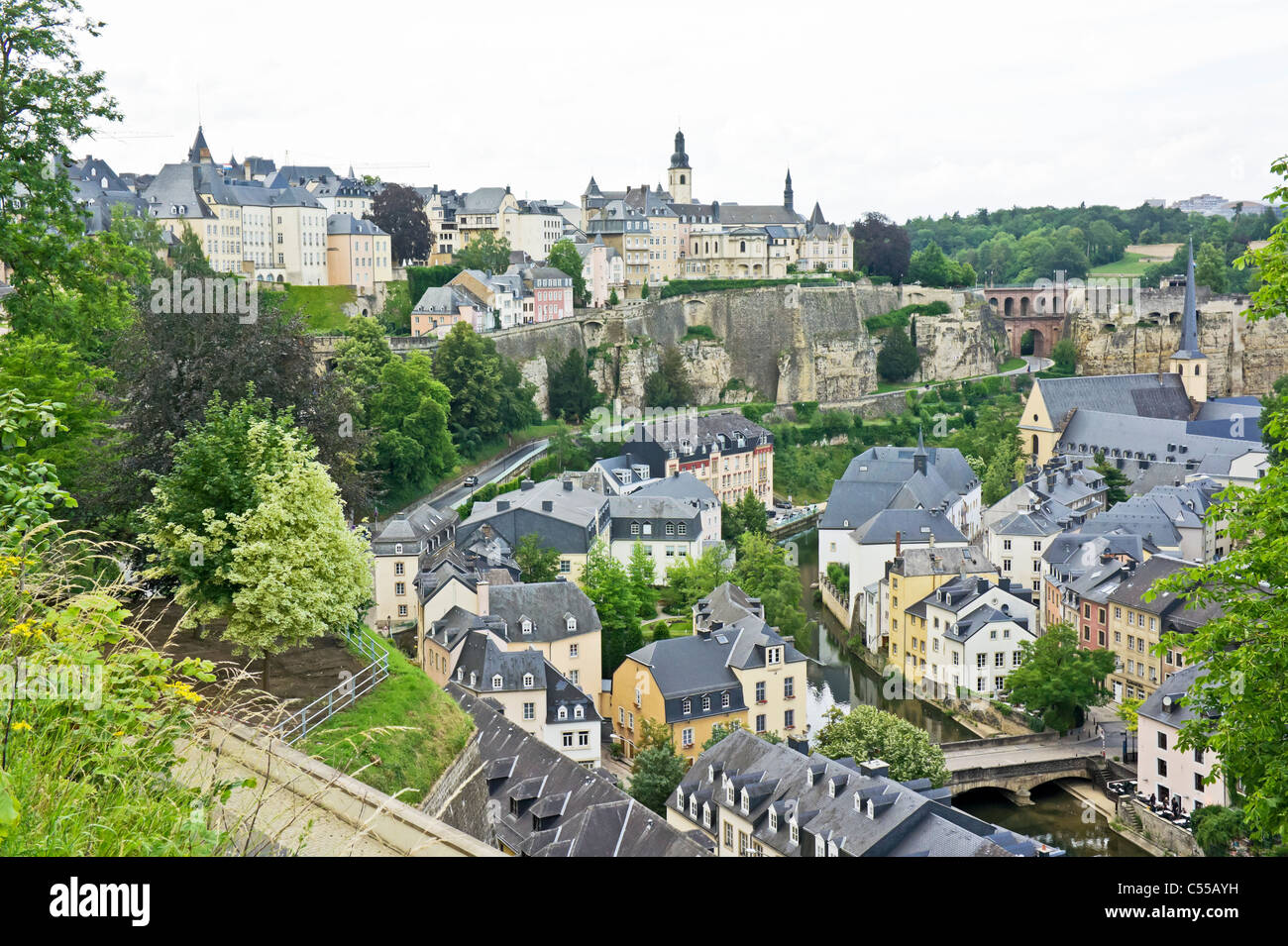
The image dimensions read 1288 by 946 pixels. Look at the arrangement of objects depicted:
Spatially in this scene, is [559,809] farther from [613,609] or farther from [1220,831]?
[613,609]

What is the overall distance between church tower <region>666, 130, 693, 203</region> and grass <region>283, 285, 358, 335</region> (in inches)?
1184

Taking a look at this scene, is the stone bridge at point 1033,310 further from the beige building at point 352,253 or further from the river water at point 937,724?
the river water at point 937,724

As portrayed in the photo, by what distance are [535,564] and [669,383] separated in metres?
29.5

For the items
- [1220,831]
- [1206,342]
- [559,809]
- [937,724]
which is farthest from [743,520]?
[1206,342]

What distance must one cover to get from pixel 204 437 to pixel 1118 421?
50151 millimetres

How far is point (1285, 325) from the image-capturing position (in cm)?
7494

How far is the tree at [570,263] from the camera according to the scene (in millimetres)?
61884

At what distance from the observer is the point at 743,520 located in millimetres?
44156

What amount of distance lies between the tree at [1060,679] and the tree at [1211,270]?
2156 inches

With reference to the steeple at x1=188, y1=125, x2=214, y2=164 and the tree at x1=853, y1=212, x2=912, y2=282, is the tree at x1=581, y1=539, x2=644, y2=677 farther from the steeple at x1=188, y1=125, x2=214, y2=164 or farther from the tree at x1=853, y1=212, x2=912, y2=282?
the tree at x1=853, y1=212, x2=912, y2=282

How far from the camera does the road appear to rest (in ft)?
127

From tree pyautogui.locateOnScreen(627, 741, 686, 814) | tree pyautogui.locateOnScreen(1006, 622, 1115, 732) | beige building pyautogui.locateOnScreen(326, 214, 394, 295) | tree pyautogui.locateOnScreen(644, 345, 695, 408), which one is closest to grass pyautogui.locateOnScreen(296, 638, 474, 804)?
tree pyautogui.locateOnScreen(627, 741, 686, 814)

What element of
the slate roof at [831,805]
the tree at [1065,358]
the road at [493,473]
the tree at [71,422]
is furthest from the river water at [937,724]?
the tree at [1065,358]
